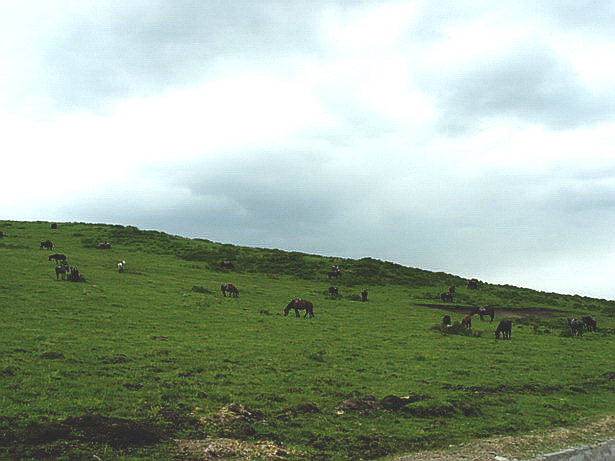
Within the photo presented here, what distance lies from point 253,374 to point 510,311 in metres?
42.4

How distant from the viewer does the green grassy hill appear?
1244cm

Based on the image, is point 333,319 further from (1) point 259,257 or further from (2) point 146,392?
(1) point 259,257

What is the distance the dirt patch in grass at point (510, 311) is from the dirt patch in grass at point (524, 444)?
33.2m

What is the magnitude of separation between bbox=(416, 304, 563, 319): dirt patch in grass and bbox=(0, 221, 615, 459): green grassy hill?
5517mm

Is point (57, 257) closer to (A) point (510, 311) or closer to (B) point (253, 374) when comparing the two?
(B) point (253, 374)

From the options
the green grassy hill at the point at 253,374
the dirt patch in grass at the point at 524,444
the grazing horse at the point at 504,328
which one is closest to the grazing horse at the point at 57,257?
the green grassy hill at the point at 253,374

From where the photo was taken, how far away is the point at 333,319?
3584cm

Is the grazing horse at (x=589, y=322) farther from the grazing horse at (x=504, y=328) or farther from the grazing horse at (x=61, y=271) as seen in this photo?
the grazing horse at (x=61, y=271)

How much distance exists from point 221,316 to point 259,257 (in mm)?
37220

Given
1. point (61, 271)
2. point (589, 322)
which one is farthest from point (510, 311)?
point (61, 271)

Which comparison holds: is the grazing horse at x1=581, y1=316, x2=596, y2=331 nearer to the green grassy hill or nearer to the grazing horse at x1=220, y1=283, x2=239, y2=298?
the green grassy hill

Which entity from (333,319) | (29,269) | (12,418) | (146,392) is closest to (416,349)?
(333,319)

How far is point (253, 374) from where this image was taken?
18812 mm

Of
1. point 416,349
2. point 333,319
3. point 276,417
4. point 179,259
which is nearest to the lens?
point 276,417
